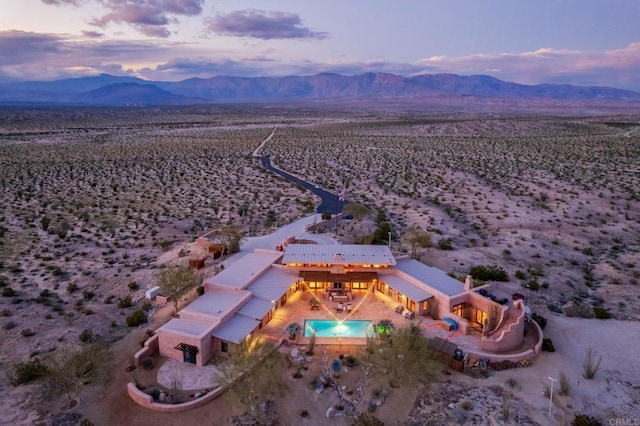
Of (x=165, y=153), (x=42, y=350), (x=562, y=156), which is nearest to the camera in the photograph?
(x=42, y=350)

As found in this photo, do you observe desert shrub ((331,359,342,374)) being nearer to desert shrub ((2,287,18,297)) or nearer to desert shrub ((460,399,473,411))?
desert shrub ((460,399,473,411))

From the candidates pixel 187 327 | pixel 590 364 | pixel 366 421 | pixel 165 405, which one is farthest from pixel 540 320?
pixel 165 405

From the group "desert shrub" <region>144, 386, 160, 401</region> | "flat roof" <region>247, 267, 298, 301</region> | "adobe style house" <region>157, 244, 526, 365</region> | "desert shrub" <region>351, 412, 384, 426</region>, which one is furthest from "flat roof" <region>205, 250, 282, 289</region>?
"desert shrub" <region>351, 412, 384, 426</region>

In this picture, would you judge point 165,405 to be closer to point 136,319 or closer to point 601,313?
point 136,319

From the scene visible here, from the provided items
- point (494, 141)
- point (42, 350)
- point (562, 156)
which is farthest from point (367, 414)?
point (494, 141)

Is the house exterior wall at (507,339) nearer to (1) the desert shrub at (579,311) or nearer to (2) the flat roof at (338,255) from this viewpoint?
(1) the desert shrub at (579,311)

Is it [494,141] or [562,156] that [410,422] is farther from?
[494,141]
